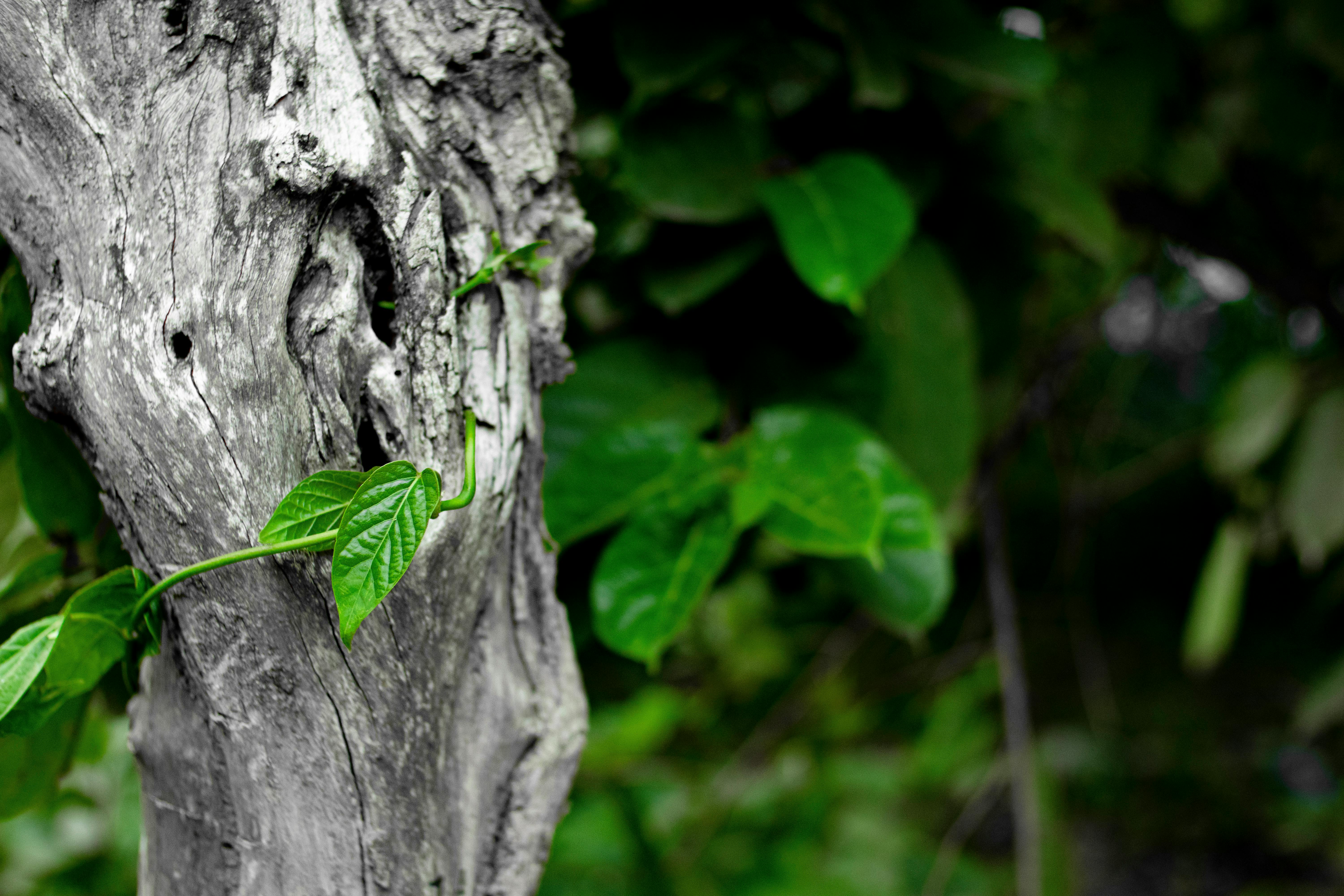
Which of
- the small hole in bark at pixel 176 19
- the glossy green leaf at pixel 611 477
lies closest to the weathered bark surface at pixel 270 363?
the small hole in bark at pixel 176 19

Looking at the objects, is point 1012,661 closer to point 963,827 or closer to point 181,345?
point 963,827

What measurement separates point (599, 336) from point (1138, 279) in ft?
2.98

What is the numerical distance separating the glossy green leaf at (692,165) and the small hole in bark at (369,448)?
213mm

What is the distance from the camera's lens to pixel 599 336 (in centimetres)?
49

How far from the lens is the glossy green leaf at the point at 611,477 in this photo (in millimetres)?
372

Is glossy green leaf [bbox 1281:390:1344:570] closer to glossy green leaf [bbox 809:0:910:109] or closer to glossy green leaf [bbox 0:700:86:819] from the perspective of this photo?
glossy green leaf [bbox 809:0:910:109]

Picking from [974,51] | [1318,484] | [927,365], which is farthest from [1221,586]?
[974,51]

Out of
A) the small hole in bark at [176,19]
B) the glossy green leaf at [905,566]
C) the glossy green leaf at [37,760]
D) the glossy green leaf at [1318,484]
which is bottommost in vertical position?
the glossy green leaf at [1318,484]

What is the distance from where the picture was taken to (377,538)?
20 cm

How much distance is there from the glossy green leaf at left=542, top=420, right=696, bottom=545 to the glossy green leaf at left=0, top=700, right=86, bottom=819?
200 millimetres

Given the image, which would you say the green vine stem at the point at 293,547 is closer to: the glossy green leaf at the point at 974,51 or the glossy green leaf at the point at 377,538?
the glossy green leaf at the point at 377,538

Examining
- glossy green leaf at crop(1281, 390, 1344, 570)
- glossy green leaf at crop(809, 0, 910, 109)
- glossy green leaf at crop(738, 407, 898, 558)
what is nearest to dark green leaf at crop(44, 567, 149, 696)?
glossy green leaf at crop(738, 407, 898, 558)

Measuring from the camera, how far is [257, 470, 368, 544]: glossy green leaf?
0.20 meters

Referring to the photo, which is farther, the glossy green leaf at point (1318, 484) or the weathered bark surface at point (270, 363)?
the glossy green leaf at point (1318, 484)
